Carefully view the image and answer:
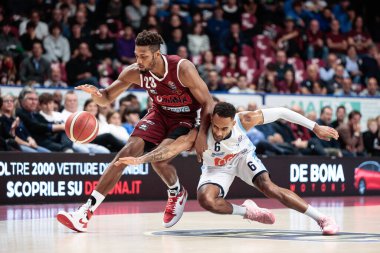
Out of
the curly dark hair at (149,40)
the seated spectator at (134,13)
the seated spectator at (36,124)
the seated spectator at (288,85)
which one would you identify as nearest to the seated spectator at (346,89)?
the seated spectator at (288,85)

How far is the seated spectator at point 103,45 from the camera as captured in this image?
17.0 meters

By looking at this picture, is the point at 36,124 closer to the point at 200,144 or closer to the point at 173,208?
the point at 173,208

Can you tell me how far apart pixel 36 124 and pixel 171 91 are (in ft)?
15.5

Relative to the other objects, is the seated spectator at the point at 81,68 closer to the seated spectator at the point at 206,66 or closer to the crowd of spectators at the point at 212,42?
the crowd of spectators at the point at 212,42

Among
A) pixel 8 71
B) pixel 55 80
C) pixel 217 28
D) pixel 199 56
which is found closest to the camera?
pixel 8 71

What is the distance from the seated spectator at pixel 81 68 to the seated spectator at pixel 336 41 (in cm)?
687

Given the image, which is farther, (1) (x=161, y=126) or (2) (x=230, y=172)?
(1) (x=161, y=126)

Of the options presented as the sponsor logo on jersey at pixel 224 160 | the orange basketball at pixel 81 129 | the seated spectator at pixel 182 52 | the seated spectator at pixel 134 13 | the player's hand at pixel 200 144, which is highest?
the seated spectator at pixel 134 13

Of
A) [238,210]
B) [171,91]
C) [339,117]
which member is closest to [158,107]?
[171,91]

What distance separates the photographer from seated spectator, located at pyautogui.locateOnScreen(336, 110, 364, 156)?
1620 cm

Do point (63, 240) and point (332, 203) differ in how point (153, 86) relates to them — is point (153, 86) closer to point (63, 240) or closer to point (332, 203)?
point (63, 240)

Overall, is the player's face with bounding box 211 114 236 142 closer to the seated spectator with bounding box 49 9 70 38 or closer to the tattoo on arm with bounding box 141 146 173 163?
the tattoo on arm with bounding box 141 146 173 163

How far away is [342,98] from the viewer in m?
16.8

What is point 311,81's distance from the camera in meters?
18.0
